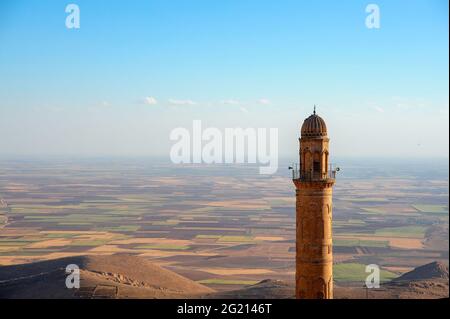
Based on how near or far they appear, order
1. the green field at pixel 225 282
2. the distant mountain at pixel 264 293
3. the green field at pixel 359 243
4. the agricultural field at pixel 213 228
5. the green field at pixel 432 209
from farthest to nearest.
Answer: the green field at pixel 432 209, the green field at pixel 359 243, the agricultural field at pixel 213 228, the green field at pixel 225 282, the distant mountain at pixel 264 293

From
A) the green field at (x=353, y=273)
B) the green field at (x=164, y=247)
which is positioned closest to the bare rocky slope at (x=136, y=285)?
the green field at (x=353, y=273)

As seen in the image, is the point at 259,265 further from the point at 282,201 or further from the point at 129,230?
the point at 282,201

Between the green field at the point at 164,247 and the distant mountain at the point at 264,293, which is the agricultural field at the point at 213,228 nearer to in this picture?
the green field at the point at 164,247

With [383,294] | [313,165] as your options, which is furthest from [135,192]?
[313,165]

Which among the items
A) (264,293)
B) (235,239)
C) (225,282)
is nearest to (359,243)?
(235,239)

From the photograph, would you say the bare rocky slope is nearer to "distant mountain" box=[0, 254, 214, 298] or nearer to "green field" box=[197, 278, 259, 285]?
"distant mountain" box=[0, 254, 214, 298]

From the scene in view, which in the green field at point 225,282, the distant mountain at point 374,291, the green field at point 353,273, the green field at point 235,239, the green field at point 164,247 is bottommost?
the green field at point 225,282

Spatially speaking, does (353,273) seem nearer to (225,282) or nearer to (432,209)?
(225,282)
